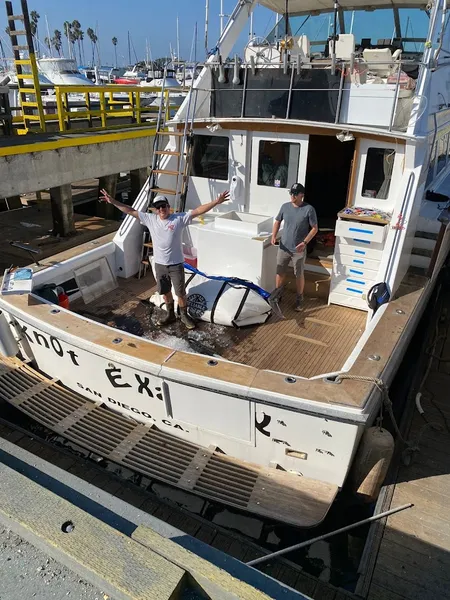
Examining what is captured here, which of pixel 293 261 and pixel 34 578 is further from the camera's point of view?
pixel 293 261

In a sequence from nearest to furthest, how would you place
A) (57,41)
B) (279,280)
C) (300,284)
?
(300,284)
(279,280)
(57,41)

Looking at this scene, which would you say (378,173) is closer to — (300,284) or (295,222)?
(295,222)

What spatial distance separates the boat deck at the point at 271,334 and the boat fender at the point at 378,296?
0.44 m

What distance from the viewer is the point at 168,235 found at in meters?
4.73

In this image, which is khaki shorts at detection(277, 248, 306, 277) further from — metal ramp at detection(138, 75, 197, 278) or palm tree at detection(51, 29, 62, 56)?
palm tree at detection(51, 29, 62, 56)

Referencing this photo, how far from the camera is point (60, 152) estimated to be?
9531 millimetres

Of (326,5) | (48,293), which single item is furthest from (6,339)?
(326,5)

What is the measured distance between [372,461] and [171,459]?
1664 mm

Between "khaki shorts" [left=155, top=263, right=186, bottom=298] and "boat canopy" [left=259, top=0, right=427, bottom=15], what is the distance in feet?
15.5

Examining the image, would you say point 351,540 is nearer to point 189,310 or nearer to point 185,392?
point 185,392

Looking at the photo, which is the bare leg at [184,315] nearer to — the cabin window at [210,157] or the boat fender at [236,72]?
the cabin window at [210,157]

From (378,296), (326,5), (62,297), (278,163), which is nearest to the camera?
(378,296)

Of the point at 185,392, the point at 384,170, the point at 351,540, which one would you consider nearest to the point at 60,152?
the point at 384,170

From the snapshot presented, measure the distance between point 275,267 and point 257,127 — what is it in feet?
6.27
